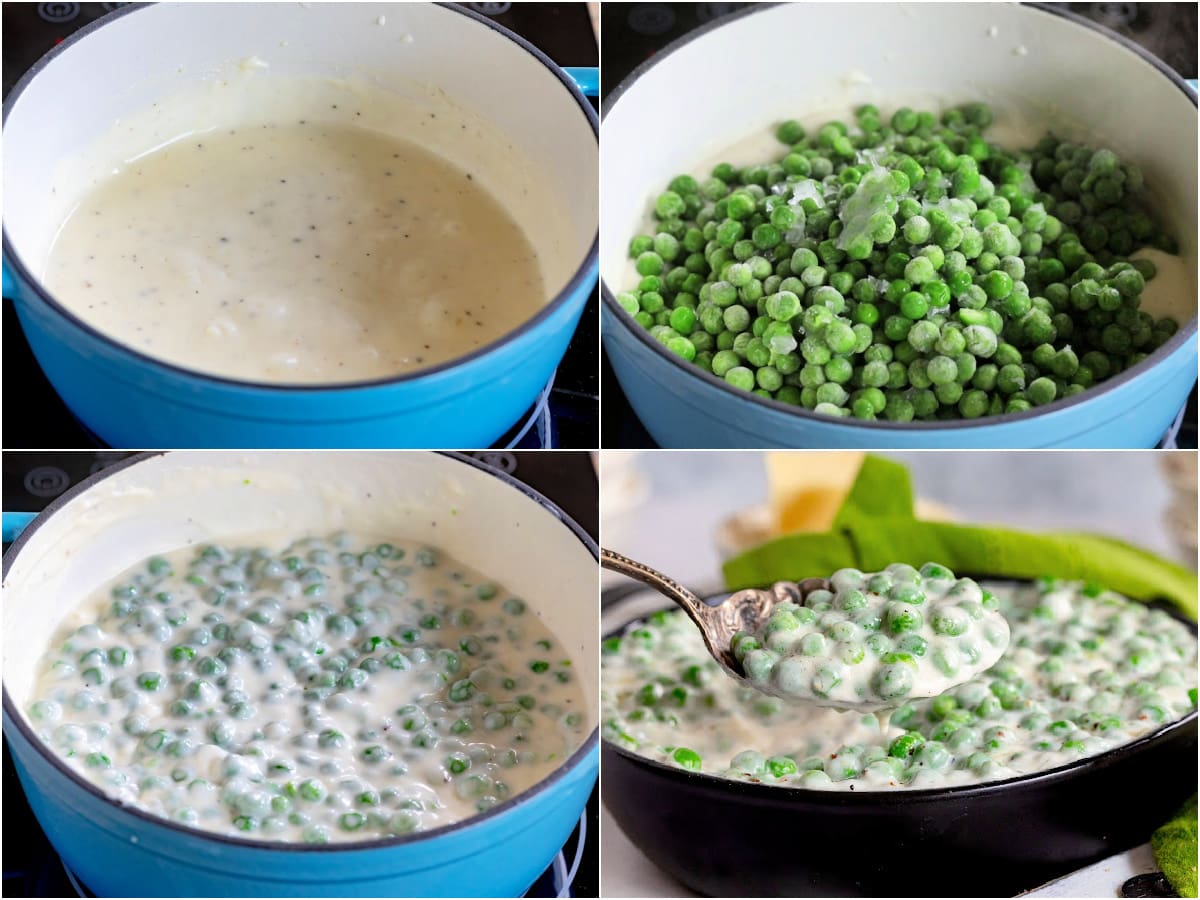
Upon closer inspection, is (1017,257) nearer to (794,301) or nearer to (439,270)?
(794,301)

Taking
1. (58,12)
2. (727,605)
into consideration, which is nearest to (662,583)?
(727,605)

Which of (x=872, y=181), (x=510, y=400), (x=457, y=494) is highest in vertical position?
(x=872, y=181)

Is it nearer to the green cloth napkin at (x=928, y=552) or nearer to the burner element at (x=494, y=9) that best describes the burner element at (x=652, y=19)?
the burner element at (x=494, y=9)

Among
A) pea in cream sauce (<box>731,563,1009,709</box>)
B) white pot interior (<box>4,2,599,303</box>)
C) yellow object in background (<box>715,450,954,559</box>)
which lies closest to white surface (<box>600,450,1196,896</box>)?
yellow object in background (<box>715,450,954,559</box>)

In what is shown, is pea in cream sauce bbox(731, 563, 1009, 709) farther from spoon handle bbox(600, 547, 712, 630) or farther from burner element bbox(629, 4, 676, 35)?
burner element bbox(629, 4, 676, 35)

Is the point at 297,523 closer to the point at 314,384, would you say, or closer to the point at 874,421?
the point at 314,384

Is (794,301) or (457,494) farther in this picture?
(457,494)

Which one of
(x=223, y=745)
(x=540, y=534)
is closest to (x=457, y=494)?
(x=540, y=534)
